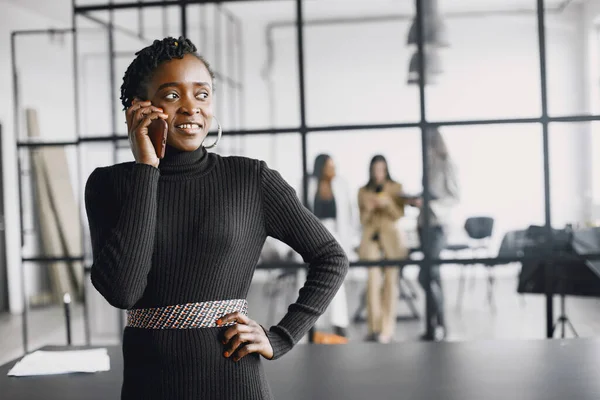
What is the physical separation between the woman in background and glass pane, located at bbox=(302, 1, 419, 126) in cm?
22

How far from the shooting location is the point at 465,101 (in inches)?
153

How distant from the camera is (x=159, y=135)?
1077 millimetres

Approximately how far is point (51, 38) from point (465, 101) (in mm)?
2824

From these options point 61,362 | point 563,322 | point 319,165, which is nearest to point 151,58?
point 61,362

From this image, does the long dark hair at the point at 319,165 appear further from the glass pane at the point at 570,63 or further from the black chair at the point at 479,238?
the glass pane at the point at 570,63

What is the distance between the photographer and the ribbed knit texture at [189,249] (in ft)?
3.43

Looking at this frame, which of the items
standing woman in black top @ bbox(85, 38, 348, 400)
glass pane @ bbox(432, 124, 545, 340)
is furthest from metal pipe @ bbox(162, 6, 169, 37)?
standing woman in black top @ bbox(85, 38, 348, 400)

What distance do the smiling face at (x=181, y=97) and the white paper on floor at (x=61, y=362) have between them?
2.65 feet

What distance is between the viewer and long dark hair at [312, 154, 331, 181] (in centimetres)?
395

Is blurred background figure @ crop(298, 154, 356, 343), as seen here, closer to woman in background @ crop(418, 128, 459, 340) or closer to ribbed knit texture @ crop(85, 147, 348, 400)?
woman in background @ crop(418, 128, 459, 340)

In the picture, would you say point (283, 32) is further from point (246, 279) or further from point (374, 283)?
point (246, 279)

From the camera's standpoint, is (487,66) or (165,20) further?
(165,20)

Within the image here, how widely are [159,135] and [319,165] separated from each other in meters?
2.89

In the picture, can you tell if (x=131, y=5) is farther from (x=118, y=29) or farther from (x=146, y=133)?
(x=146, y=133)
